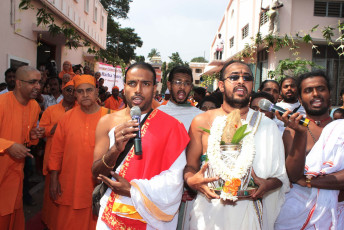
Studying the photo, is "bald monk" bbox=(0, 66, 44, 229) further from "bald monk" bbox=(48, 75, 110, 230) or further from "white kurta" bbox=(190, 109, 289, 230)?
"white kurta" bbox=(190, 109, 289, 230)

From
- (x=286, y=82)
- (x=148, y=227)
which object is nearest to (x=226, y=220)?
(x=148, y=227)

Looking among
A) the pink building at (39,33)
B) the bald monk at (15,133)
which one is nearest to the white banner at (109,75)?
the pink building at (39,33)

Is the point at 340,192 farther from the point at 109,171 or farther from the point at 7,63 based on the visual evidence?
the point at 7,63

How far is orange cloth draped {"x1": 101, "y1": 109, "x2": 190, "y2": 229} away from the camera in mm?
2373

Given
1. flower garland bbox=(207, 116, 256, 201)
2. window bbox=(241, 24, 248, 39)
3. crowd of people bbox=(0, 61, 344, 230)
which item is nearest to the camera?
flower garland bbox=(207, 116, 256, 201)

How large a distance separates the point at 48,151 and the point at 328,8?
15.9 metres

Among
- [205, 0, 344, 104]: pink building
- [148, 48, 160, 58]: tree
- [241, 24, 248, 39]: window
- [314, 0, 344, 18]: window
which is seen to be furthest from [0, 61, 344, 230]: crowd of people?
[148, 48, 160, 58]: tree

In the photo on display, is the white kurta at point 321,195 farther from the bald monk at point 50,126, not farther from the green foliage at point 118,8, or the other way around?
the green foliage at point 118,8

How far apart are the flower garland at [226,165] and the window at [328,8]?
1591 centimetres

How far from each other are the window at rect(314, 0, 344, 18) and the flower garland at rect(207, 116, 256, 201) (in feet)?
52.2

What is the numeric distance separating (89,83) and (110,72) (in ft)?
26.6

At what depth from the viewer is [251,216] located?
7.64ft

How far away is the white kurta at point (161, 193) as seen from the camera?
2277 millimetres

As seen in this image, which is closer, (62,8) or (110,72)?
(110,72)
